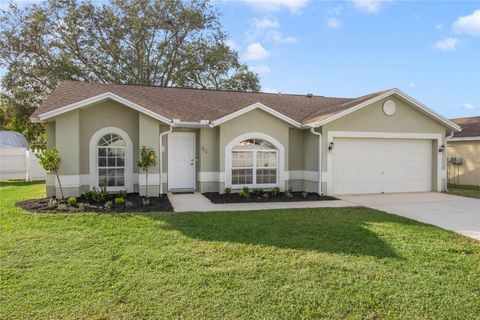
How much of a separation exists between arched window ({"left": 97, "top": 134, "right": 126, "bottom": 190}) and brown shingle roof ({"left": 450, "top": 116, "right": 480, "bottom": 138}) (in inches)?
670

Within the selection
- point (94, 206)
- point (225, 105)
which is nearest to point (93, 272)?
point (94, 206)

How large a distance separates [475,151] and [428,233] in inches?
503

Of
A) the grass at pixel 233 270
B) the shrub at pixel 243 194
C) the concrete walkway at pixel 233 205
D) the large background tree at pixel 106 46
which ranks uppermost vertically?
the large background tree at pixel 106 46

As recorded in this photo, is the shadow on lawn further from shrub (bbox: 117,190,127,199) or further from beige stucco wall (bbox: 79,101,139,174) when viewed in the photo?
beige stucco wall (bbox: 79,101,139,174)

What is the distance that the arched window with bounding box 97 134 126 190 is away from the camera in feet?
37.9

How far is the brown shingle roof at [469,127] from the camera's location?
1688 centimetres

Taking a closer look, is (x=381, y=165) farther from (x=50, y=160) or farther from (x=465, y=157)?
(x=50, y=160)

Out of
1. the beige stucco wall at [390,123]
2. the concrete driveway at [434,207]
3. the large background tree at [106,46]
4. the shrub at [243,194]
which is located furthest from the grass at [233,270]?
the large background tree at [106,46]

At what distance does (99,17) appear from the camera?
996 inches

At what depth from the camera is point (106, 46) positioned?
2592 centimetres

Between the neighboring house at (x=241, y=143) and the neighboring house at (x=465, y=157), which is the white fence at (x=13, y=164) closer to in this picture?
the neighboring house at (x=241, y=143)

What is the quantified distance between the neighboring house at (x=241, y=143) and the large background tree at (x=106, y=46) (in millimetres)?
13351

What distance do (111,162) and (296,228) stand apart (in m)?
7.59

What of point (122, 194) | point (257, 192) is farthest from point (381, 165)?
point (122, 194)
